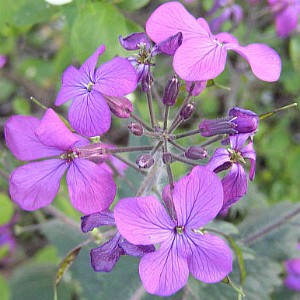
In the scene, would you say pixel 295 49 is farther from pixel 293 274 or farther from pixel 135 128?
pixel 135 128

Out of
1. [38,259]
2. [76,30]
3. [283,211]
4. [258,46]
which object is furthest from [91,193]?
[38,259]

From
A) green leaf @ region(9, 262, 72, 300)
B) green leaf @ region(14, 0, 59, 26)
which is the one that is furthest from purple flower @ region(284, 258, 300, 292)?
green leaf @ region(14, 0, 59, 26)

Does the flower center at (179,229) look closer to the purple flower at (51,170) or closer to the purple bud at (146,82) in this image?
the purple flower at (51,170)

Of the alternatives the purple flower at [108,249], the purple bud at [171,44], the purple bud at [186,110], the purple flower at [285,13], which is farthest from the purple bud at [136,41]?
the purple flower at [285,13]

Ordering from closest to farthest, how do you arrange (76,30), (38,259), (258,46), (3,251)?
(258,46), (76,30), (3,251), (38,259)

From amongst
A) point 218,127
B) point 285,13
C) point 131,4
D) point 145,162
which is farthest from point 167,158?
point 285,13

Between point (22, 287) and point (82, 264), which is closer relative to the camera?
point (82, 264)

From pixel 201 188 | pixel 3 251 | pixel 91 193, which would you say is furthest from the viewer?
pixel 3 251

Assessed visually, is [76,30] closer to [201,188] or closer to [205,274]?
[201,188]
